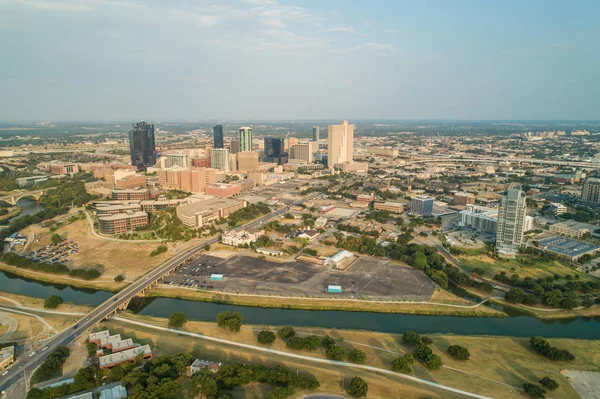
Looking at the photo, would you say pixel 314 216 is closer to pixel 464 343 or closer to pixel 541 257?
pixel 541 257

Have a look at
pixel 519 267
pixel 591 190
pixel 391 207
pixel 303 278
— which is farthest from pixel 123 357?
pixel 591 190

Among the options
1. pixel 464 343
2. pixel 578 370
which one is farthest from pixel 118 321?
pixel 578 370

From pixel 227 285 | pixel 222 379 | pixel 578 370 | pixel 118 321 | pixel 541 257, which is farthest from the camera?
pixel 541 257

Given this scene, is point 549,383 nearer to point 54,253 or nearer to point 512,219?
point 512,219

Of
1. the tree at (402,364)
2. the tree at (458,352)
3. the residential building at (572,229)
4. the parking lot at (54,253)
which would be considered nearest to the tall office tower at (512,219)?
the residential building at (572,229)

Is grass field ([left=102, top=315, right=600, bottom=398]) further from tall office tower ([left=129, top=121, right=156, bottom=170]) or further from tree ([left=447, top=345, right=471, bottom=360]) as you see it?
tall office tower ([left=129, top=121, right=156, bottom=170])

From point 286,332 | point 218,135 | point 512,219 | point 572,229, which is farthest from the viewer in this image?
point 218,135

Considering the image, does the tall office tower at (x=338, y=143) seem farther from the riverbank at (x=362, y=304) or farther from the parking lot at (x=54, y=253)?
the riverbank at (x=362, y=304)
